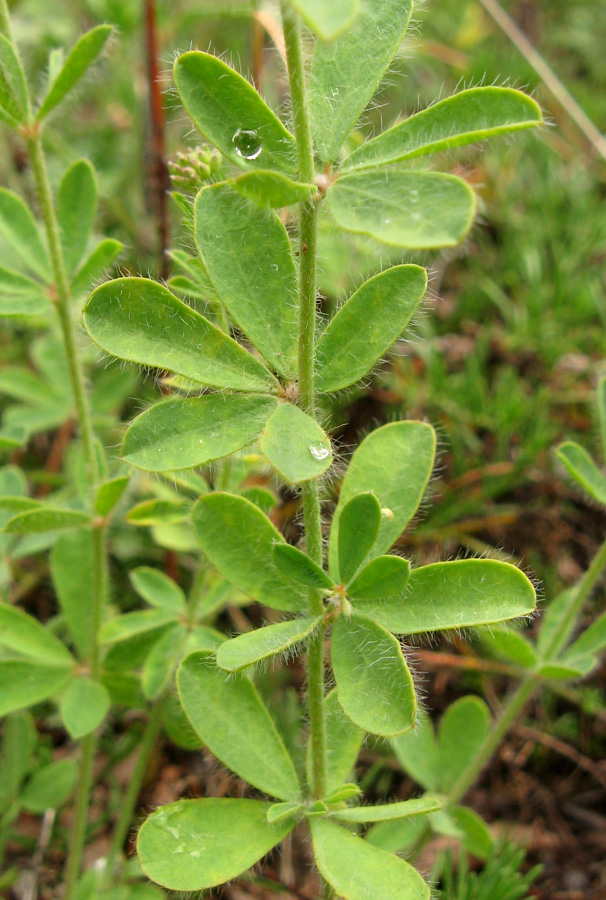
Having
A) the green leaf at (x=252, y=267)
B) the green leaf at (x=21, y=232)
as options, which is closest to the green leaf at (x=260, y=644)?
the green leaf at (x=252, y=267)

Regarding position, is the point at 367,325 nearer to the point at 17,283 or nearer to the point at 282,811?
the point at 282,811


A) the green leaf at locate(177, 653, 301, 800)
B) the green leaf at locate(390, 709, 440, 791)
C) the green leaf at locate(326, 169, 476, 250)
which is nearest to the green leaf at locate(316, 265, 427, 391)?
the green leaf at locate(326, 169, 476, 250)

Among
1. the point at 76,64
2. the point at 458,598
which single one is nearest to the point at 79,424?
the point at 76,64

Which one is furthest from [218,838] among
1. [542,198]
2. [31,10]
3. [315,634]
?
[31,10]

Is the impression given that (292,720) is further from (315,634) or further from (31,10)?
(31,10)

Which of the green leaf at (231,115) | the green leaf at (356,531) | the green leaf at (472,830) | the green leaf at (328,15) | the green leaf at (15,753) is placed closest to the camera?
the green leaf at (328,15)

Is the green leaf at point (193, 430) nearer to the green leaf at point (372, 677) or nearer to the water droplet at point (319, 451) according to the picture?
the water droplet at point (319, 451)
